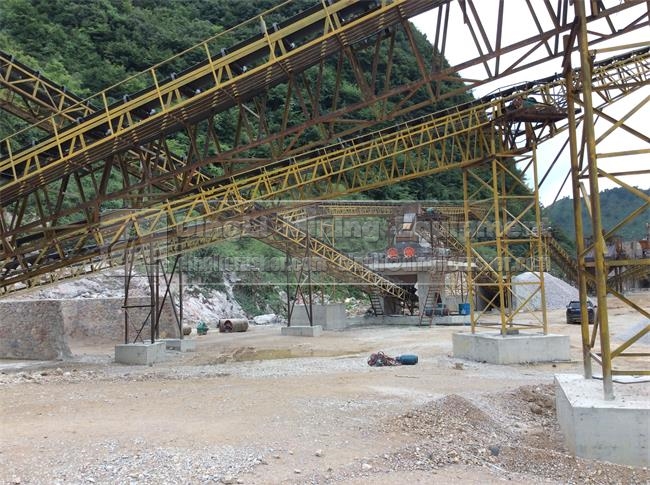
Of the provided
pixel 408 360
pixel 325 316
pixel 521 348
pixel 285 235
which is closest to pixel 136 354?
pixel 408 360

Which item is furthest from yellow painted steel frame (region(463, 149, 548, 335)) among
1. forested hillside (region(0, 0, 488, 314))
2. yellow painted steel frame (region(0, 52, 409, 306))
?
forested hillside (region(0, 0, 488, 314))

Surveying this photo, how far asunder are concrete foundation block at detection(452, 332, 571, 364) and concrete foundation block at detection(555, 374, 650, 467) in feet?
27.1

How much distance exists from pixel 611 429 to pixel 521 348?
9028mm

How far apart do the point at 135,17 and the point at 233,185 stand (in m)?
45.8

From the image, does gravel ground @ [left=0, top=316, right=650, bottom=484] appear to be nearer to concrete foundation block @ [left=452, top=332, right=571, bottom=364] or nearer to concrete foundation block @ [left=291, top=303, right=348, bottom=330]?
concrete foundation block @ [left=452, top=332, right=571, bottom=364]

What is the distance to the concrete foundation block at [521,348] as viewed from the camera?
46.3 ft

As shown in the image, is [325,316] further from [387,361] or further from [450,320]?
[387,361]

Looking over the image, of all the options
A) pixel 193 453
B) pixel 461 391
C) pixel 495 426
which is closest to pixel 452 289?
pixel 461 391

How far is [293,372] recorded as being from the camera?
528 inches

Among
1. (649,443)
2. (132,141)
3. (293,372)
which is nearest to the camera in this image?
(649,443)

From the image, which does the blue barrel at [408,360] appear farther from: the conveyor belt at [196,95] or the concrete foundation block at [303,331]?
the concrete foundation block at [303,331]

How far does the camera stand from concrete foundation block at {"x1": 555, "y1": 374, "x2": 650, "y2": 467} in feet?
17.8

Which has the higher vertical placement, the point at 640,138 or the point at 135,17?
the point at 135,17

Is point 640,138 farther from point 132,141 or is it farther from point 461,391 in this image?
point 132,141
